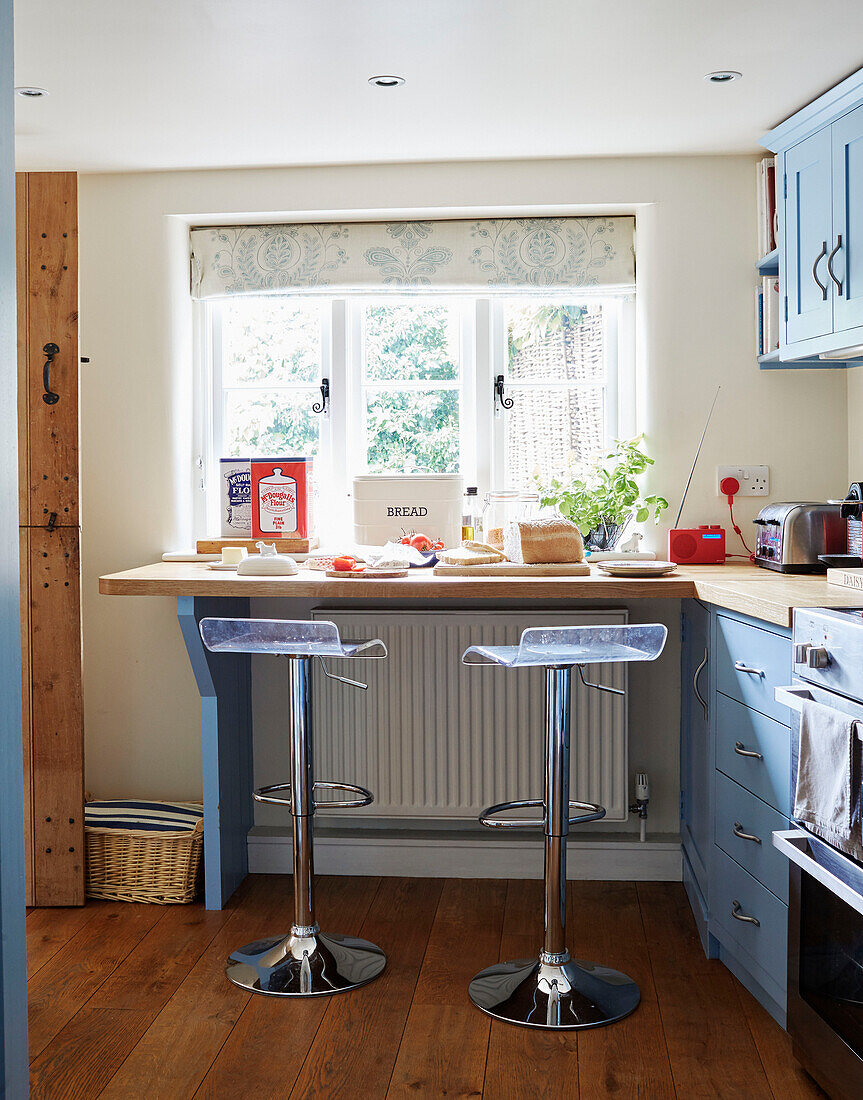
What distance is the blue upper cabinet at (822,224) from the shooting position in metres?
2.33

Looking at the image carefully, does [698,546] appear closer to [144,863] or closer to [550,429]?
[550,429]

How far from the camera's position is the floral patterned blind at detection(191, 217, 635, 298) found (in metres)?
3.12

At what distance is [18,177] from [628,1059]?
104 inches

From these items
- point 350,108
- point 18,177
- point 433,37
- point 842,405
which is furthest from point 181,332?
point 842,405

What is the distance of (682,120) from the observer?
2707 millimetres

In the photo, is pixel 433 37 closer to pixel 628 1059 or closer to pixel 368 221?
pixel 368 221

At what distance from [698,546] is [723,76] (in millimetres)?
1254

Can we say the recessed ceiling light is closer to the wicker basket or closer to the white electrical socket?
the white electrical socket

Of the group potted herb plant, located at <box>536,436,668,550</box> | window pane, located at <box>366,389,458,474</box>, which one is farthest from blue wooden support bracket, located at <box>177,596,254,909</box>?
potted herb plant, located at <box>536,436,668,550</box>

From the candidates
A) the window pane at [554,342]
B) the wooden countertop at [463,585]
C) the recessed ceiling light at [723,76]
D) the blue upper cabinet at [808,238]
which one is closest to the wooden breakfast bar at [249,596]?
the wooden countertop at [463,585]

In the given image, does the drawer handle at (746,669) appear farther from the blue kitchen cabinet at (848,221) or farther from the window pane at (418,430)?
the window pane at (418,430)

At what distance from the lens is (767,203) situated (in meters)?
2.88

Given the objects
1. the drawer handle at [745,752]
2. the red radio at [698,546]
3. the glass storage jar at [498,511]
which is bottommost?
the drawer handle at [745,752]

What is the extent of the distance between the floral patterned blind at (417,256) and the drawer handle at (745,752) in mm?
1619
